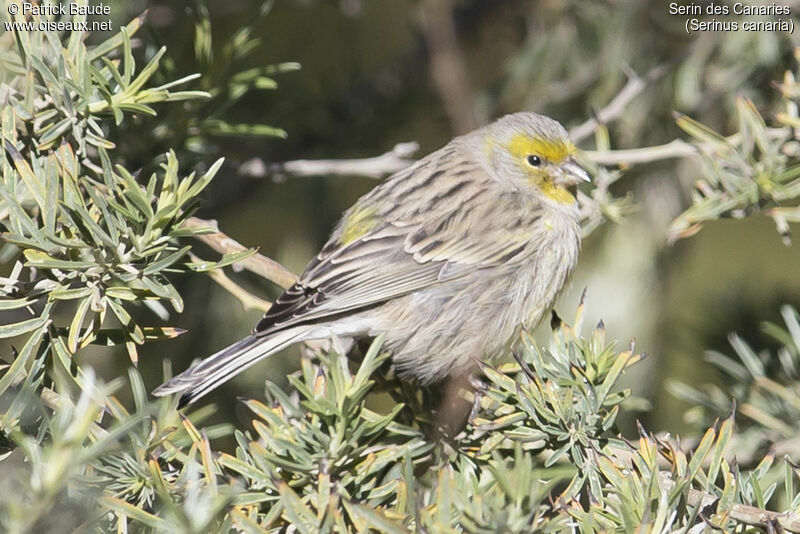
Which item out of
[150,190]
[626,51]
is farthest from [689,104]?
[150,190]

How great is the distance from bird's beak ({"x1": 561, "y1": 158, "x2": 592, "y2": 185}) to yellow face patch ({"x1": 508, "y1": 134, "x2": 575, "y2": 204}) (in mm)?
27

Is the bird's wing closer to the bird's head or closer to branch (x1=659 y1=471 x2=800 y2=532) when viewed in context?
the bird's head

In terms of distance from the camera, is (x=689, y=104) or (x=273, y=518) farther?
(x=689, y=104)

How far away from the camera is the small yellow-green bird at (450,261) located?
262 cm

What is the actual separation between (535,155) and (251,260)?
1.24 m

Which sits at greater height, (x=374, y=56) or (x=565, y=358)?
(x=374, y=56)

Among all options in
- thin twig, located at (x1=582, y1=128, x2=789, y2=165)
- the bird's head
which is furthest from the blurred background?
thin twig, located at (x1=582, y1=128, x2=789, y2=165)

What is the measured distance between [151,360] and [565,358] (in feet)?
5.09

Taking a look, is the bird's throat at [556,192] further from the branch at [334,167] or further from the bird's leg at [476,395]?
the bird's leg at [476,395]

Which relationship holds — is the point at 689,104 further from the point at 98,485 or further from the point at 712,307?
the point at 98,485

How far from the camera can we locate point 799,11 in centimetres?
249

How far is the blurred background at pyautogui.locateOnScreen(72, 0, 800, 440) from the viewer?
107 inches

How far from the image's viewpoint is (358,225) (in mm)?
2797

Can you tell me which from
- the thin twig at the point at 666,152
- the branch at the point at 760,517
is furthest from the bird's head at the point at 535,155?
the branch at the point at 760,517
